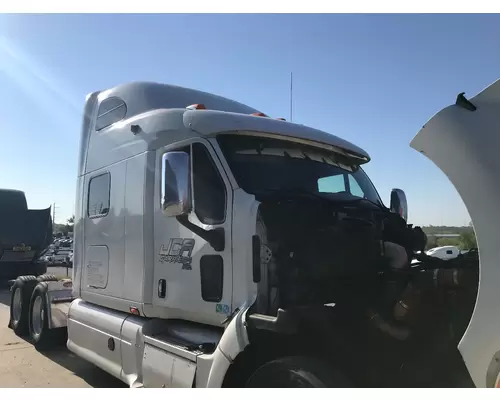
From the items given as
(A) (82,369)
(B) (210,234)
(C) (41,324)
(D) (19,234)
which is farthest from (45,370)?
(D) (19,234)

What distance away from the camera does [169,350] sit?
4.17m

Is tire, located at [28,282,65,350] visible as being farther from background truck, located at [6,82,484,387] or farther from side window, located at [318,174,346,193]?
side window, located at [318,174,346,193]

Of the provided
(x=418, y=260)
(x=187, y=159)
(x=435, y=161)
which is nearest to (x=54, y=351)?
(x=187, y=159)

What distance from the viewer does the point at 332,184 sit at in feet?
15.1

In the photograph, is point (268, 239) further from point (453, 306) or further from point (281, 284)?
point (453, 306)

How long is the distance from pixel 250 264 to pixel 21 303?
20.3 feet

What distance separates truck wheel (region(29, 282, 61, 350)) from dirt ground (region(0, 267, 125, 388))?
5.7 inches

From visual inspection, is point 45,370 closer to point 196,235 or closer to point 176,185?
point 196,235

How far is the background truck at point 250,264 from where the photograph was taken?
320 centimetres

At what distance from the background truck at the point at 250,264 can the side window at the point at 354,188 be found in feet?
0.05

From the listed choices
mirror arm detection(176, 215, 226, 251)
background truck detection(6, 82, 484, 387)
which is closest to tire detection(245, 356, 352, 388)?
background truck detection(6, 82, 484, 387)

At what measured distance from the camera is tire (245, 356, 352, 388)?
292 cm

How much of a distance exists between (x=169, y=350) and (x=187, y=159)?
1669 millimetres

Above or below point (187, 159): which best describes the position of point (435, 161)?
below
